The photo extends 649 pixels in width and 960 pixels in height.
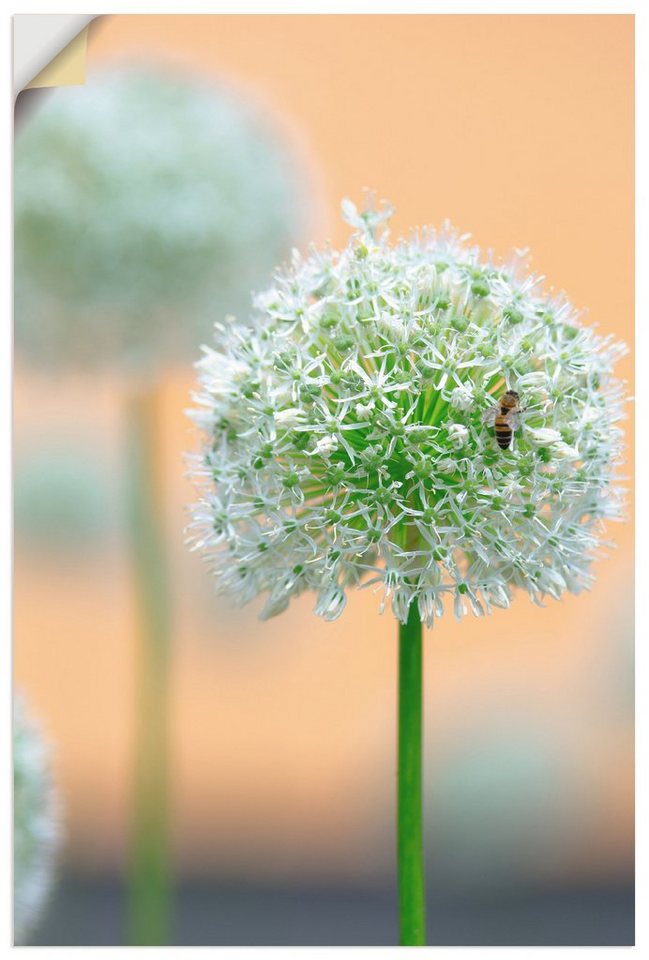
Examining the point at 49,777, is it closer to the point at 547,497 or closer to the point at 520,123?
the point at 547,497

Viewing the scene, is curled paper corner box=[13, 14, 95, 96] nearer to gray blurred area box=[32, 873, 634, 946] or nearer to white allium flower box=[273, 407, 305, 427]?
white allium flower box=[273, 407, 305, 427]

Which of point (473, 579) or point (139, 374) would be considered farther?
point (139, 374)

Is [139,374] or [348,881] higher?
[139,374]

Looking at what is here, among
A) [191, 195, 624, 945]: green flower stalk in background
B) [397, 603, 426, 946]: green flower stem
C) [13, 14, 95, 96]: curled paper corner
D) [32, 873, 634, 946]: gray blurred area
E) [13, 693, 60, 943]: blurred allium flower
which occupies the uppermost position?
[13, 14, 95, 96]: curled paper corner

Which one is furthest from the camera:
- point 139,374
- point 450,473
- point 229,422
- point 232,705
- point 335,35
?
point 232,705

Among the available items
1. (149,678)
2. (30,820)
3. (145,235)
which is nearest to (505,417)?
(30,820)

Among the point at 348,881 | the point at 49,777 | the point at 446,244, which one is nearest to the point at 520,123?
the point at 446,244

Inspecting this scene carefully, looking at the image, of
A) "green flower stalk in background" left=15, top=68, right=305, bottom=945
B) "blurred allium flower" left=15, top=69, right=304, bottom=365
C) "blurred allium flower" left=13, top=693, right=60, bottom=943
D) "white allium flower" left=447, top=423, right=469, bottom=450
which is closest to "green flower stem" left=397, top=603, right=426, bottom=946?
"white allium flower" left=447, top=423, right=469, bottom=450
